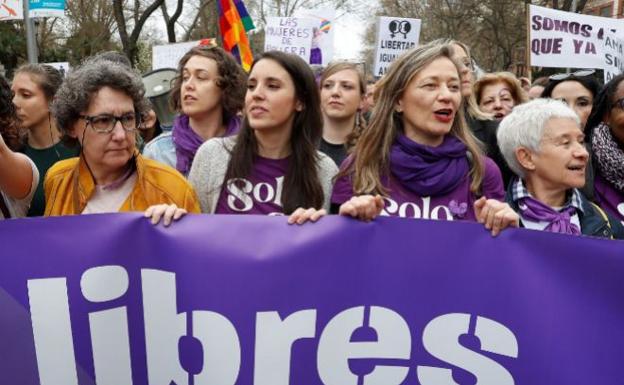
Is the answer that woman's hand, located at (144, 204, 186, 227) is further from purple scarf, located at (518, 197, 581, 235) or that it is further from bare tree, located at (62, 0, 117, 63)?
bare tree, located at (62, 0, 117, 63)

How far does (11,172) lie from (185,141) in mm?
1375

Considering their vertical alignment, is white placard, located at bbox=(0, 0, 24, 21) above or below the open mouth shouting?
above

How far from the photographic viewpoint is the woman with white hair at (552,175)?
8.14 ft

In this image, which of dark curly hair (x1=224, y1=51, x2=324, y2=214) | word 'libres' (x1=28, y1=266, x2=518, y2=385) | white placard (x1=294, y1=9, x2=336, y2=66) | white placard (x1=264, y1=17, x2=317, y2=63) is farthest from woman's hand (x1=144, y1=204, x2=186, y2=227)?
white placard (x1=294, y1=9, x2=336, y2=66)

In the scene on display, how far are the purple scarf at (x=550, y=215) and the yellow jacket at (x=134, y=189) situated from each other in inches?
48.4

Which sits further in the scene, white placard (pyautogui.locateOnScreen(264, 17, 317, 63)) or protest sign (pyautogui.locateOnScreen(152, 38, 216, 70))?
protest sign (pyautogui.locateOnScreen(152, 38, 216, 70))

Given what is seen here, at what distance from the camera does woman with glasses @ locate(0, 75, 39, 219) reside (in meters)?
2.25

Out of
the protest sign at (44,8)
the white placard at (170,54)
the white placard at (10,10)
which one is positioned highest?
the protest sign at (44,8)

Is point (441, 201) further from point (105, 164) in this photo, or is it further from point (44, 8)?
point (44, 8)

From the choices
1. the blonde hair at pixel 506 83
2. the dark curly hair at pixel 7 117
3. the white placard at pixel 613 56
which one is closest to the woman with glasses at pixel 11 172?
the dark curly hair at pixel 7 117

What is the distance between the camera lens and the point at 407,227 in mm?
2008

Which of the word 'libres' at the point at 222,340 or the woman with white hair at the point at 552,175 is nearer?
the word 'libres' at the point at 222,340

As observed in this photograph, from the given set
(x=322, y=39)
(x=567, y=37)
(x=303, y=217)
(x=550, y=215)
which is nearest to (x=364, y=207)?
(x=303, y=217)

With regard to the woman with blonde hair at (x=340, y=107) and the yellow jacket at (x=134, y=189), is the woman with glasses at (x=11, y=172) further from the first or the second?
the woman with blonde hair at (x=340, y=107)
